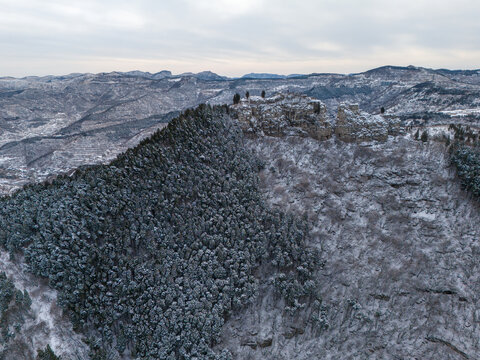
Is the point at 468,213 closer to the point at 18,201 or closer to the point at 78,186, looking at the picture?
the point at 78,186

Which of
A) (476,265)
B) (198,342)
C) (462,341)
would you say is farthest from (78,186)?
(476,265)

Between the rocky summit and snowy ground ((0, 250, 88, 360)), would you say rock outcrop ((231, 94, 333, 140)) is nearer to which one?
the rocky summit

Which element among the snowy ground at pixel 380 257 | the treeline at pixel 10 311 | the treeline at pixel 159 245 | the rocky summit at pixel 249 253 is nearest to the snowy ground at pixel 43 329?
the rocky summit at pixel 249 253

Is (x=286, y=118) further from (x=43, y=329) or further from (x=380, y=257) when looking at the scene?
(x=43, y=329)

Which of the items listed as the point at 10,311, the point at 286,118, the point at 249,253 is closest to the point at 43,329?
the point at 10,311

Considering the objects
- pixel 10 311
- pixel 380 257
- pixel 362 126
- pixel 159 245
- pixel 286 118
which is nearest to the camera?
pixel 10 311

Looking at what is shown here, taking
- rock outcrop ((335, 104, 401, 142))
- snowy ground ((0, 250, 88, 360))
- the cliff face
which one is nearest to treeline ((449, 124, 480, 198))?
rock outcrop ((335, 104, 401, 142))

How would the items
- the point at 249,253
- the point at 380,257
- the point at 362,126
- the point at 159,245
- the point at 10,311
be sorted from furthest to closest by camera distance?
the point at 362,126 < the point at 249,253 < the point at 380,257 < the point at 159,245 < the point at 10,311
